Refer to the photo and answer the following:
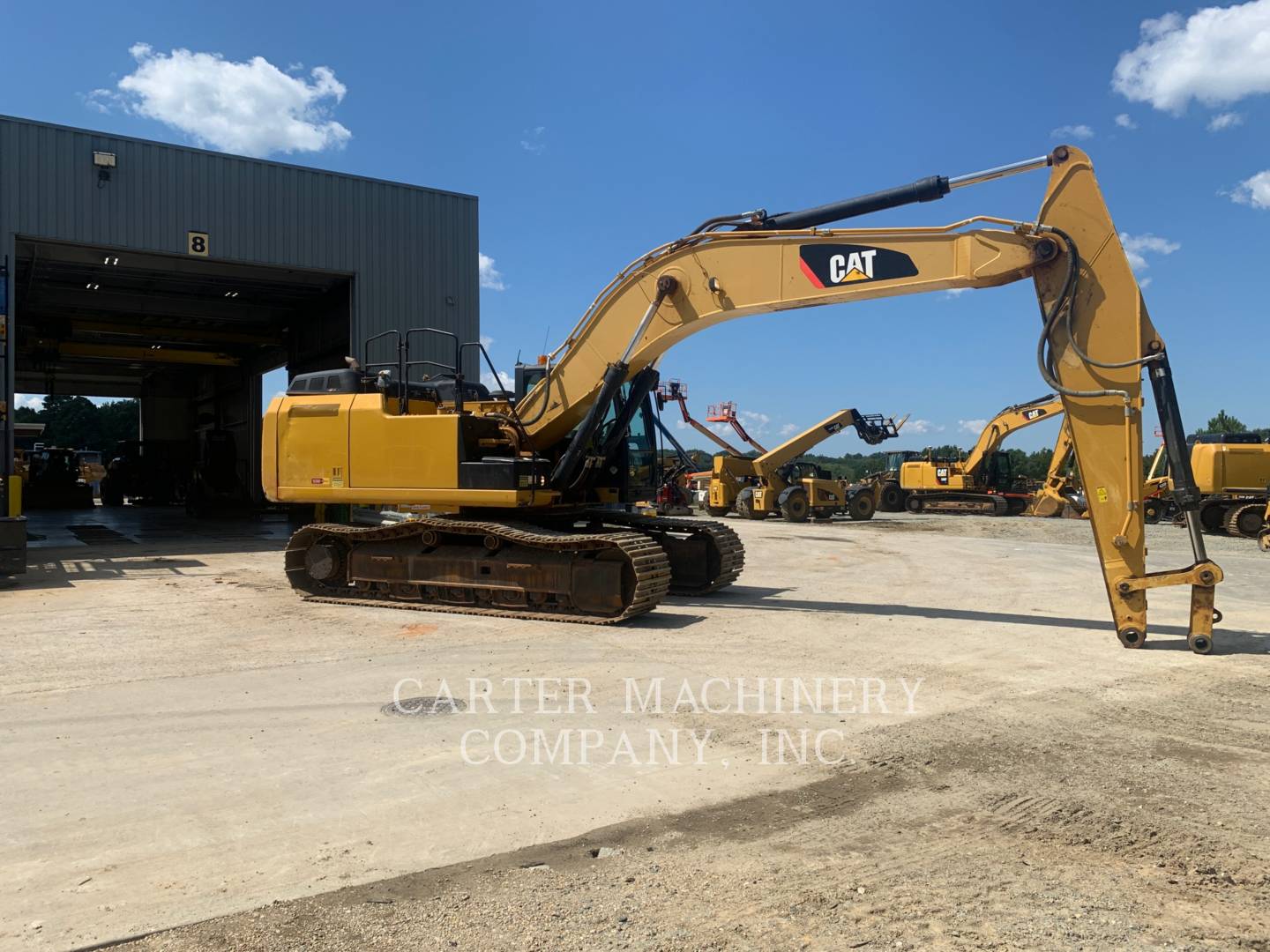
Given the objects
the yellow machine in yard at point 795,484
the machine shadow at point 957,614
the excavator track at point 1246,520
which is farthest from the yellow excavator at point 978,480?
the machine shadow at point 957,614

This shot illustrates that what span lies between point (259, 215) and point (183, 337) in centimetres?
1246

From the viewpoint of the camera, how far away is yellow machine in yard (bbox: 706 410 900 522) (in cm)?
2812

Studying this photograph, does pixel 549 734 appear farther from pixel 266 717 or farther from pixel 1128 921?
pixel 1128 921

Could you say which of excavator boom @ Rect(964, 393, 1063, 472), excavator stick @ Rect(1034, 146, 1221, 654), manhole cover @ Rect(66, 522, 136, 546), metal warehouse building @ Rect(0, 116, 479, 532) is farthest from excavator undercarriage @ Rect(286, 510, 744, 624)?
excavator boom @ Rect(964, 393, 1063, 472)

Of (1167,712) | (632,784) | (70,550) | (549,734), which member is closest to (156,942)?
(632,784)

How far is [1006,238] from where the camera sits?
27.7ft

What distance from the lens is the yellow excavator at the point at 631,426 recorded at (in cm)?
821

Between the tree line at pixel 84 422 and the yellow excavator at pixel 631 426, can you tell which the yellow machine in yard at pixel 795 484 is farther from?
the tree line at pixel 84 422

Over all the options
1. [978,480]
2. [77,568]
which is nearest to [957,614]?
[77,568]

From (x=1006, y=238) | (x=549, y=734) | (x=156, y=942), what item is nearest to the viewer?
(x=156, y=942)

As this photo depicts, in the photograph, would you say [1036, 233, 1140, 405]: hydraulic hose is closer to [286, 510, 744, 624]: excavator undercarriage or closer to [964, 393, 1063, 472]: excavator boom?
[286, 510, 744, 624]: excavator undercarriage

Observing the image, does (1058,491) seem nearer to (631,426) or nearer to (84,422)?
(631,426)

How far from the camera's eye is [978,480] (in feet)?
112

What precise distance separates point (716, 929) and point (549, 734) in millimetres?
2437
